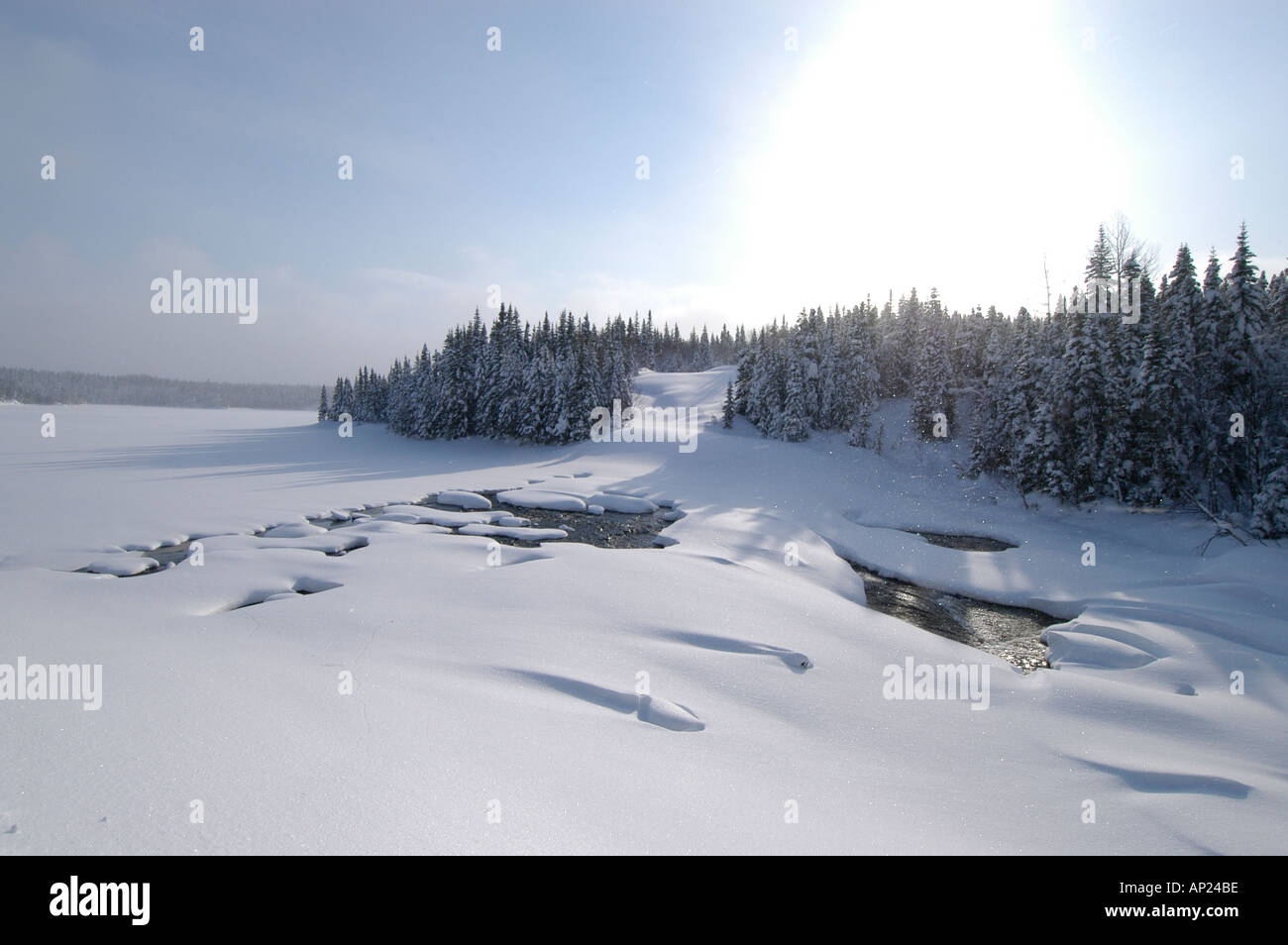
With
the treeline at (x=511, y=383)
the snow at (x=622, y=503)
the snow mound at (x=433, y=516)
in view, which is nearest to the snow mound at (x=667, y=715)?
the snow mound at (x=433, y=516)

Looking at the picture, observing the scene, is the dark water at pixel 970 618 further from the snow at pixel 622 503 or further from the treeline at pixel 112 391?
the treeline at pixel 112 391

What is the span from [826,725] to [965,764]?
64.4 inches

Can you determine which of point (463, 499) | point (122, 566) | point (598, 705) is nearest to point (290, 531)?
point (122, 566)

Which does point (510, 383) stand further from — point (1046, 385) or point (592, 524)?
point (1046, 385)

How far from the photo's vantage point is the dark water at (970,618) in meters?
12.4

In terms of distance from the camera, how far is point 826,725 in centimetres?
722

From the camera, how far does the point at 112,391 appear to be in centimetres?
16738

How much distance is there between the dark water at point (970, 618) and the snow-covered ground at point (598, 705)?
0.62 meters

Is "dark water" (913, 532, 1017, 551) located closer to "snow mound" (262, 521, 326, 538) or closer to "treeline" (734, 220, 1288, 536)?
"treeline" (734, 220, 1288, 536)

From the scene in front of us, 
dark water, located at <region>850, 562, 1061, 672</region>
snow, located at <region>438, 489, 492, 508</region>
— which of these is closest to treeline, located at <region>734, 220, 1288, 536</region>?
dark water, located at <region>850, 562, 1061, 672</region>

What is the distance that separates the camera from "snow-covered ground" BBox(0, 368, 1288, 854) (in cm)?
412

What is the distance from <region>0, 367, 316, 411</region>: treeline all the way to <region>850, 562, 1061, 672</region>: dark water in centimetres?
18576

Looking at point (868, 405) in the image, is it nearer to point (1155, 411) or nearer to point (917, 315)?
point (917, 315)
